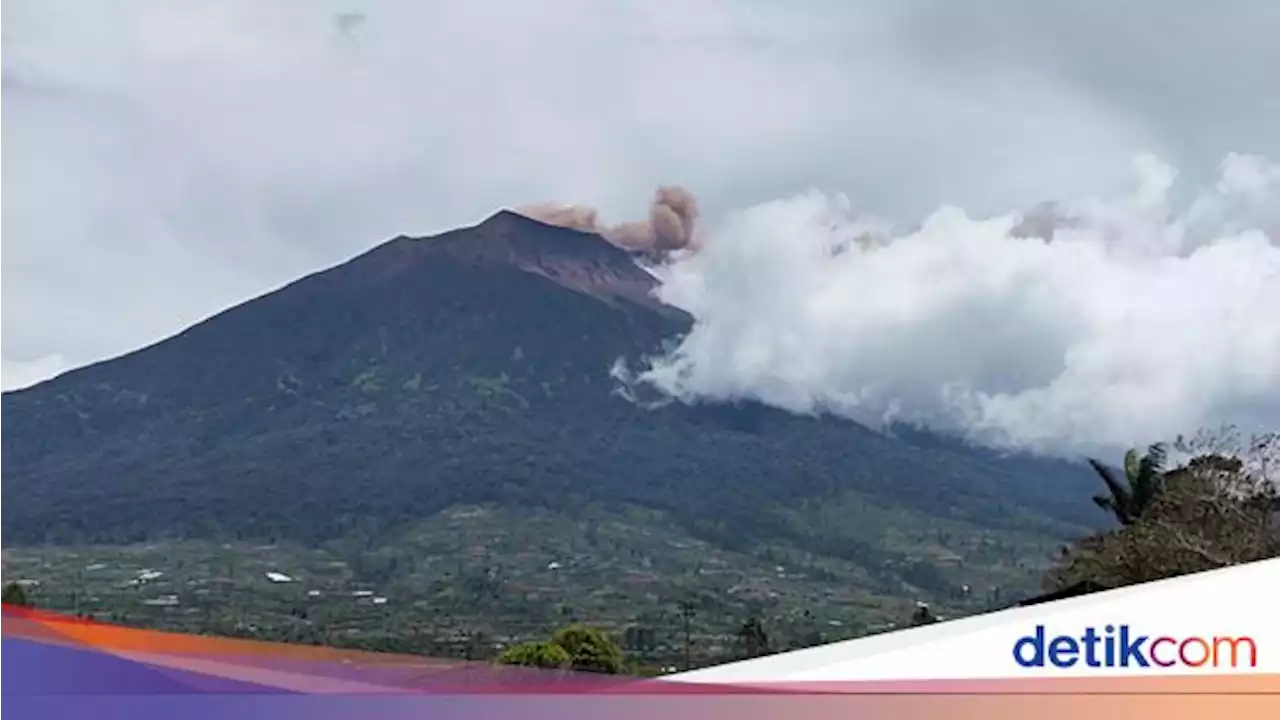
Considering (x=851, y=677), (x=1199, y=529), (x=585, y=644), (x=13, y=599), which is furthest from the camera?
(x=585, y=644)

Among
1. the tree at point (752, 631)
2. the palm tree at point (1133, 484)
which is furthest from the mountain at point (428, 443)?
the tree at point (752, 631)

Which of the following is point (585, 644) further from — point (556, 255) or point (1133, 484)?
point (556, 255)

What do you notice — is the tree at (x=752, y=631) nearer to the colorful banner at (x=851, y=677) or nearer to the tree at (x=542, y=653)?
the tree at (x=542, y=653)

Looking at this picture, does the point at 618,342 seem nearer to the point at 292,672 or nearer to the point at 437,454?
the point at 437,454

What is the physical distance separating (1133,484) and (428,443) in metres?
7.32

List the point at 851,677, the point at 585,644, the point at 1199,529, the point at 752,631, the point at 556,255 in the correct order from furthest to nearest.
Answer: the point at 556,255
the point at 752,631
the point at 585,644
the point at 1199,529
the point at 851,677

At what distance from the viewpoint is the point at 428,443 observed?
679 inches

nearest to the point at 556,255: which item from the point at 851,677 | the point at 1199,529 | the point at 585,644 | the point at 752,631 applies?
the point at 752,631

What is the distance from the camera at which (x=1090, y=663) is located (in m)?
3.51

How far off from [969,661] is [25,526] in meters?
15.0

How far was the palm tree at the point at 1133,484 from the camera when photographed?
42.4 feet

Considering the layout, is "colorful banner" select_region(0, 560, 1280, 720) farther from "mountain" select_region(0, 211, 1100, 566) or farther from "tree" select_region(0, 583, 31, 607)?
"mountain" select_region(0, 211, 1100, 566)

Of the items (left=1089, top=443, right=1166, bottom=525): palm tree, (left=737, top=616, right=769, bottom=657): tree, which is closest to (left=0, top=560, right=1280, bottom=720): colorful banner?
(left=737, top=616, right=769, bottom=657): tree

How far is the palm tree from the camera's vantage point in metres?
12.9
